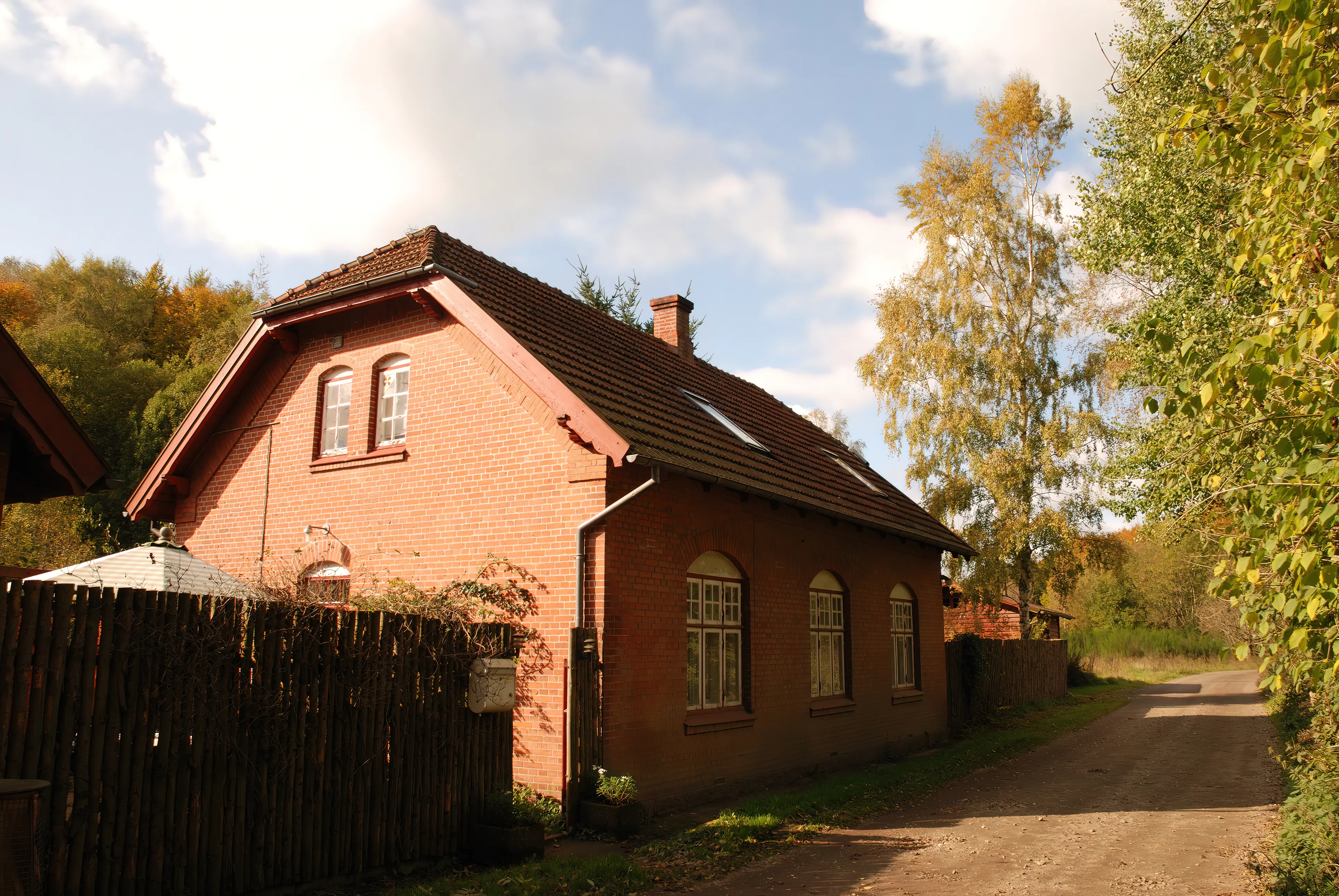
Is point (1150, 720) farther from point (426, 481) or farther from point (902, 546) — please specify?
point (426, 481)

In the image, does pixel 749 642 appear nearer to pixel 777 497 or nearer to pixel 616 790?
pixel 777 497

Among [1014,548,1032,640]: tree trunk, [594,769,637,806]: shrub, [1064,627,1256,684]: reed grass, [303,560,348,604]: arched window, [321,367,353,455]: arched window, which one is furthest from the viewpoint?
[1064,627,1256,684]: reed grass

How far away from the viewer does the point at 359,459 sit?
39.7ft

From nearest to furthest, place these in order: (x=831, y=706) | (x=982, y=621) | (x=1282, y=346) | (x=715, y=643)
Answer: (x=1282, y=346), (x=715, y=643), (x=831, y=706), (x=982, y=621)

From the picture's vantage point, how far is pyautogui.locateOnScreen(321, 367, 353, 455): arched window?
12.7 metres

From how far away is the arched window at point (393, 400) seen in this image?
12.1 metres

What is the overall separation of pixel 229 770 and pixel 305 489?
23.0 ft

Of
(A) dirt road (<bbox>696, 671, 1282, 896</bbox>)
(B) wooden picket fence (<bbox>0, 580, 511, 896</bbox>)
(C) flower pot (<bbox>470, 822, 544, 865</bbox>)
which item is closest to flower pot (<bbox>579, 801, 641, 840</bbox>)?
(C) flower pot (<bbox>470, 822, 544, 865</bbox>)

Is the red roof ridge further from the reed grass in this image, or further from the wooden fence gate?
the reed grass

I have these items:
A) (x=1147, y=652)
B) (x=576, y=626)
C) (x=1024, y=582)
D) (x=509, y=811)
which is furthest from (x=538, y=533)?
(x=1147, y=652)

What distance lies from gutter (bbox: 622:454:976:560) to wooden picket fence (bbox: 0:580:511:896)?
2.79m

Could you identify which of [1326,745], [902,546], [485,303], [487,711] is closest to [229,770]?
[487,711]

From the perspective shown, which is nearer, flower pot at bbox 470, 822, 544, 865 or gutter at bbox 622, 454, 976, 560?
flower pot at bbox 470, 822, 544, 865

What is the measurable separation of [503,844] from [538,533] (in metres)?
3.48
